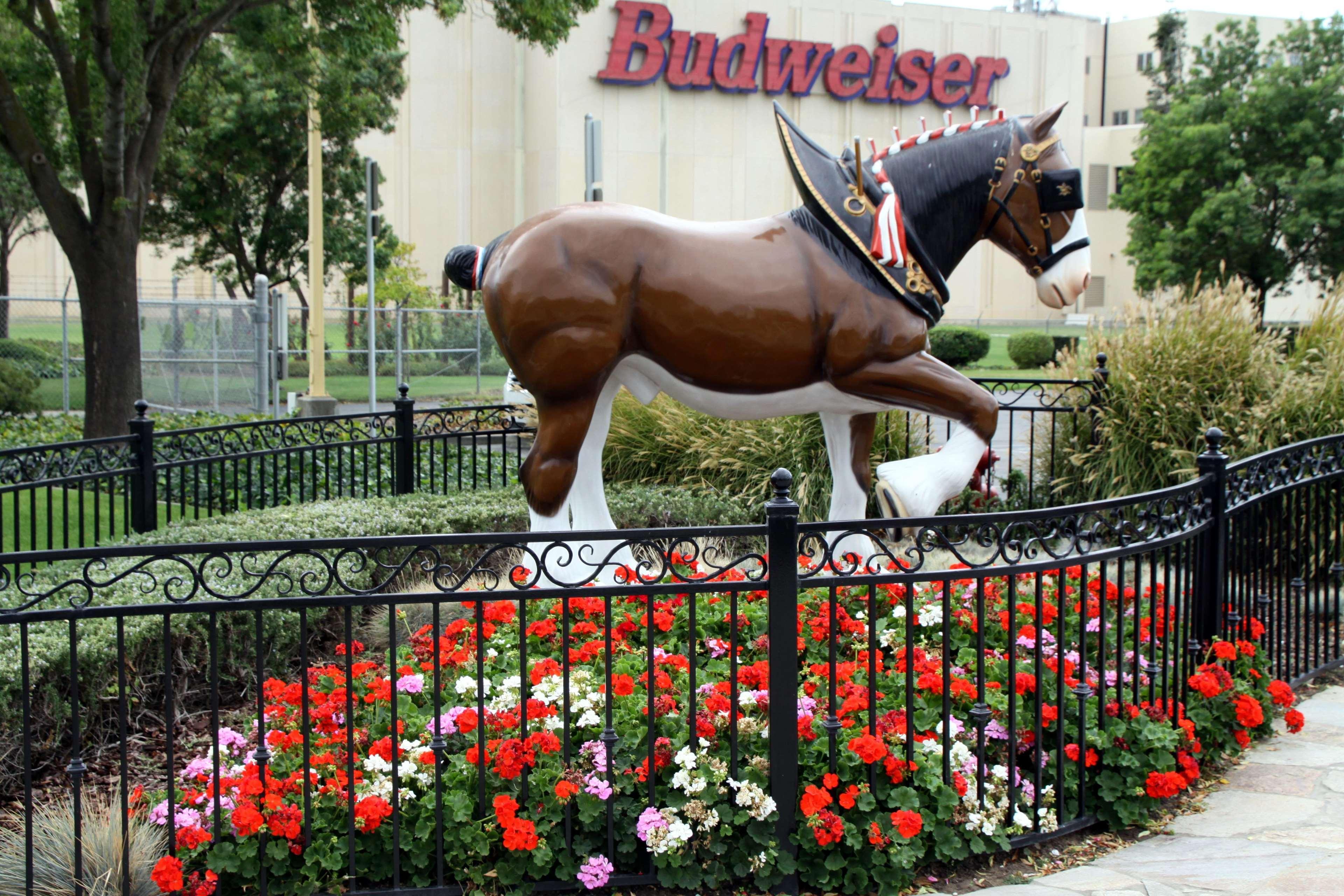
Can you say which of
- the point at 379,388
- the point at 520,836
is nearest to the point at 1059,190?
the point at 520,836

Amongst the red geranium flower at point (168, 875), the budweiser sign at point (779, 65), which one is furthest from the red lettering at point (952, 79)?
the red geranium flower at point (168, 875)

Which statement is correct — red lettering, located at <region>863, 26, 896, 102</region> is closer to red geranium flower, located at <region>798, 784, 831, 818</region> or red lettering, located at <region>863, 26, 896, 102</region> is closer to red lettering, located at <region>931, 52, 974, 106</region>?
red lettering, located at <region>931, 52, 974, 106</region>

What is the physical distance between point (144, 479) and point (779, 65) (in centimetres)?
3158

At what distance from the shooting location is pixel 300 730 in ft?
13.5

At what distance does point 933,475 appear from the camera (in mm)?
5328

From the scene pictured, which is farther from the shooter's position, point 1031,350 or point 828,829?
point 1031,350

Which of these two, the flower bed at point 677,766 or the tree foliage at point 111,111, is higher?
the tree foliage at point 111,111

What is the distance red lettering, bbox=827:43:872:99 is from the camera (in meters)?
36.9

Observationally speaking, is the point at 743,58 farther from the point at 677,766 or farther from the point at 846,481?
the point at 677,766

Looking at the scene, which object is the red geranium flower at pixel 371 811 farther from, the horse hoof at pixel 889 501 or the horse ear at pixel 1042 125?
the horse ear at pixel 1042 125

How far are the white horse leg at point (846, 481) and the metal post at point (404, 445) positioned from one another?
11.7 feet

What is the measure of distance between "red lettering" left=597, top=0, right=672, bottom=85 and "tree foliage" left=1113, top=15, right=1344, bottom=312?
1362 cm

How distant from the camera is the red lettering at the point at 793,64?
35.7m

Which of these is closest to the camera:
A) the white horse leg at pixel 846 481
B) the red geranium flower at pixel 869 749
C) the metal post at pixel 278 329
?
the red geranium flower at pixel 869 749
